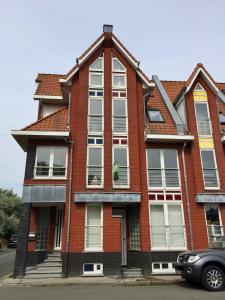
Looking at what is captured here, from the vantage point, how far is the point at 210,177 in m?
14.6

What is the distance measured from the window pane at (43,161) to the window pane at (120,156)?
3566mm

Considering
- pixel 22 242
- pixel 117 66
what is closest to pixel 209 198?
pixel 117 66

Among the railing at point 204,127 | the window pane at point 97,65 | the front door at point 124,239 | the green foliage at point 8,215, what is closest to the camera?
the front door at point 124,239

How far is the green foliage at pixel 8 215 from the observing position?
→ 33.0 m

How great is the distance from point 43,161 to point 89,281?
6196mm

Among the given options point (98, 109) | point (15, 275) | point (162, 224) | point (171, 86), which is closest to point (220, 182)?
point (162, 224)

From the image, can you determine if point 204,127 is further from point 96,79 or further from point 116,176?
point 96,79

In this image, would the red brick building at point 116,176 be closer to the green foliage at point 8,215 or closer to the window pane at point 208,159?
the window pane at point 208,159

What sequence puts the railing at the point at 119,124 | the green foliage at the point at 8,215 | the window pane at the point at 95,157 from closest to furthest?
1. the window pane at the point at 95,157
2. the railing at the point at 119,124
3. the green foliage at the point at 8,215

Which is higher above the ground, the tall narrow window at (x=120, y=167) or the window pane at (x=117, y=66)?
the window pane at (x=117, y=66)

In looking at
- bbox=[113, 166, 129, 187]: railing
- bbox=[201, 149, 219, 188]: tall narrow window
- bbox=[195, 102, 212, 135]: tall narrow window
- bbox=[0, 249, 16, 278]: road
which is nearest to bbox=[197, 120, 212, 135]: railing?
bbox=[195, 102, 212, 135]: tall narrow window

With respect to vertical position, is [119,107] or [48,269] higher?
[119,107]

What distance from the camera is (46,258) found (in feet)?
44.7

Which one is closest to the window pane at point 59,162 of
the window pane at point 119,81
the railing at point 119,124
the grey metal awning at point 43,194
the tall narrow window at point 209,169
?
the grey metal awning at point 43,194
